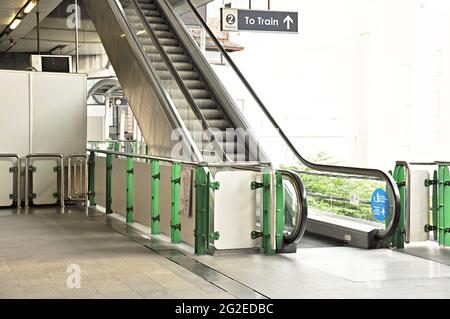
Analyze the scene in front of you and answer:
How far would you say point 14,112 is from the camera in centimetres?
1221

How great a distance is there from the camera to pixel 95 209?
11898mm

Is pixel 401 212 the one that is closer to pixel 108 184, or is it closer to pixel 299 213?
pixel 299 213

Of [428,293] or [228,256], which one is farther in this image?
[228,256]

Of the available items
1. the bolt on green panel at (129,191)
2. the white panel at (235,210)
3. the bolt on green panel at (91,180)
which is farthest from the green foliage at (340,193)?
the bolt on green panel at (91,180)

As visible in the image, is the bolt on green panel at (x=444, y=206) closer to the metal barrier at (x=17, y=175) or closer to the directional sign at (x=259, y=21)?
the directional sign at (x=259, y=21)

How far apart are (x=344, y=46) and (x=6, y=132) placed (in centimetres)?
1462

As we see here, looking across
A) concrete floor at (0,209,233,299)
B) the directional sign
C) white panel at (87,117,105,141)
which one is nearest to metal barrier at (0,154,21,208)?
concrete floor at (0,209,233,299)

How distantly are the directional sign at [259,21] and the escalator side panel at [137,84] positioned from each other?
1.55 m

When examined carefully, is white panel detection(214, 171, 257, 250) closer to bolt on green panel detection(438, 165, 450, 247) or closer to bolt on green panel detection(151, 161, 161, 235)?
bolt on green panel detection(151, 161, 161, 235)

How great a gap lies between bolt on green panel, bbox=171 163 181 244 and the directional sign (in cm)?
389

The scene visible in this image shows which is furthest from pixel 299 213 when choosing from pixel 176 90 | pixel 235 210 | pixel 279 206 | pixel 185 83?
pixel 185 83

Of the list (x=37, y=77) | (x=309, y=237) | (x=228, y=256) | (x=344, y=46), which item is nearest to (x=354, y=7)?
(x=344, y=46)
